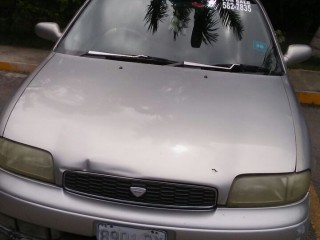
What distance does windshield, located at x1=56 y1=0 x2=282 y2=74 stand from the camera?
331 cm

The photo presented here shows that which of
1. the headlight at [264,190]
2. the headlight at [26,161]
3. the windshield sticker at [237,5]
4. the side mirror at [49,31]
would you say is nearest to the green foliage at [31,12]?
the side mirror at [49,31]

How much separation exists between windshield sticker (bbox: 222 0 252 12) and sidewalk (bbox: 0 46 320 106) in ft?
8.27

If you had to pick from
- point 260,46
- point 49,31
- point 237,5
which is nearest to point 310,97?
point 237,5

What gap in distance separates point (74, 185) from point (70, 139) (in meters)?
0.23

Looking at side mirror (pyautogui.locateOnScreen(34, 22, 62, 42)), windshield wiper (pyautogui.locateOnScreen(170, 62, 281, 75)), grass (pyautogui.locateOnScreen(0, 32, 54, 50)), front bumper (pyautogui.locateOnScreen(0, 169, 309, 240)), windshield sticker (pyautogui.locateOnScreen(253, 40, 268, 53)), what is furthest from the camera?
grass (pyautogui.locateOnScreen(0, 32, 54, 50))

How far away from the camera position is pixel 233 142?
2367 millimetres

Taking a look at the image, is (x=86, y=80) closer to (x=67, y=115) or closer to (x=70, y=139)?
(x=67, y=115)

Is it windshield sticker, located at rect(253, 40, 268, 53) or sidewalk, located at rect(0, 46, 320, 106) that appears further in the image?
sidewalk, located at rect(0, 46, 320, 106)

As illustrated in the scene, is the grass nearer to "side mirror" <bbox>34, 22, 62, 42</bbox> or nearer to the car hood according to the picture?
"side mirror" <bbox>34, 22, 62, 42</bbox>

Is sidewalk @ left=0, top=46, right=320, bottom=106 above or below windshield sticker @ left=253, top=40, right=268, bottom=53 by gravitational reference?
below

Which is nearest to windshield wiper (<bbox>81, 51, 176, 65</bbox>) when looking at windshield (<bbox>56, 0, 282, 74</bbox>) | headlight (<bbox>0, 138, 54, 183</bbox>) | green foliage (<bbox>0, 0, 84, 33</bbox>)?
windshield (<bbox>56, 0, 282, 74</bbox>)

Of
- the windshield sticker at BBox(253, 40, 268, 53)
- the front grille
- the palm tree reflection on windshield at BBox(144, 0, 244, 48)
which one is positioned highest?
the palm tree reflection on windshield at BBox(144, 0, 244, 48)

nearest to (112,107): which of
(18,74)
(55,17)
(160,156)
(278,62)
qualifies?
(160,156)

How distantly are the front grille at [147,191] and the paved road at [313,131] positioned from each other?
1.32 meters
